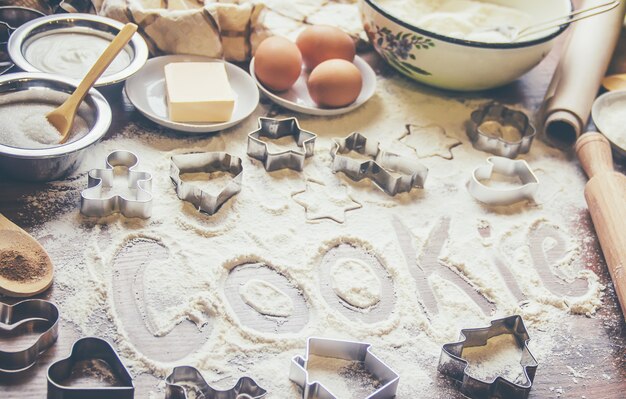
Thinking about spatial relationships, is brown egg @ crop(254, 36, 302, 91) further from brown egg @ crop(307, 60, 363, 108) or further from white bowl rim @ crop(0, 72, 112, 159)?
white bowl rim @ crop(0, 72, 112, 159)

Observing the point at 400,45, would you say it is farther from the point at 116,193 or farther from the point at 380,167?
the point at 116,193

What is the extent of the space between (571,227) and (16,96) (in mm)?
847

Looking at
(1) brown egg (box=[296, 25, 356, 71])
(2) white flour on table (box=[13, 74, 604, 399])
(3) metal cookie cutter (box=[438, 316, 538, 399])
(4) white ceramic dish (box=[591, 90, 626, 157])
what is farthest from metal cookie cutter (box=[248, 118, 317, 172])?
(4) white ceramic dish (box=[591, 90, 626, 157])

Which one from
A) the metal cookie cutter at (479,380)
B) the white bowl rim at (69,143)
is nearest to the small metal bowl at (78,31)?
the white bowl rim at (69,143)

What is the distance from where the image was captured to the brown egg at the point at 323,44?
4.34 ft

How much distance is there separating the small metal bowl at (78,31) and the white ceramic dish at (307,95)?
212 millimetres

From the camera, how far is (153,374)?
2.76 ft

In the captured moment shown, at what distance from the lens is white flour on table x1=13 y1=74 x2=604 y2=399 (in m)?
0.90

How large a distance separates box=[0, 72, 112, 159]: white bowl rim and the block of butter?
0.12 m

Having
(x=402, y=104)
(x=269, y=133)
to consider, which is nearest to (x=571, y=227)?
(x=402, y=104)

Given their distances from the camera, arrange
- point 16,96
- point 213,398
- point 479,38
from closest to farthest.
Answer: point 213,398
point 16,96
point 479,38

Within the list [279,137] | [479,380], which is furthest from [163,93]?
[479,380]

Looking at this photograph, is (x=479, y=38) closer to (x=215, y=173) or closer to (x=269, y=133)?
(x=269, y=133)

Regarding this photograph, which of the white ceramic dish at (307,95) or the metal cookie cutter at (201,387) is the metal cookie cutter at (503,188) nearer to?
the white ceramic dish at (307,95)
